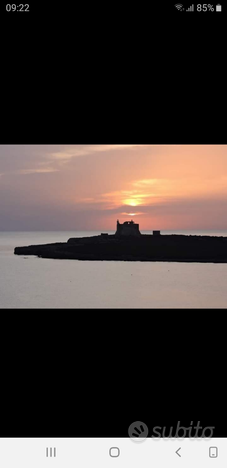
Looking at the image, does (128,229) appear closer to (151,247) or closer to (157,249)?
(151,247)

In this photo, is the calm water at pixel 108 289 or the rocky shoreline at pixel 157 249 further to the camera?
the rocky shoreline at pixel 157 249

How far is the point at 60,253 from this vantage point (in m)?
24.2

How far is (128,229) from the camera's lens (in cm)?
2073

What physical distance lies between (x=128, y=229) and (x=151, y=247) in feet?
4.86

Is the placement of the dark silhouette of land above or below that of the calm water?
above

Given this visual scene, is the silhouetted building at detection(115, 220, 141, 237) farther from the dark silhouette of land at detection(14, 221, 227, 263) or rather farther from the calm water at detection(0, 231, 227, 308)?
the calm water at detection(0, 231, 227, 308)

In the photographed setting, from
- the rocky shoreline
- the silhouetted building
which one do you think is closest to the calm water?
the rocky shoreline

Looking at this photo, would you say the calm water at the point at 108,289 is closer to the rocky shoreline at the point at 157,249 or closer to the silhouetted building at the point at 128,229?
the rocky shoreline at the point at 157,249

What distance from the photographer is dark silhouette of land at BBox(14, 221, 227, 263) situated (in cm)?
2073

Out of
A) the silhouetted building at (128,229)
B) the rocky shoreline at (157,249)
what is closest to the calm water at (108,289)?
the rocky shoreline at (157,249)

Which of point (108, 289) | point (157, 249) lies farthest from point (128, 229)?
point (108, 289)

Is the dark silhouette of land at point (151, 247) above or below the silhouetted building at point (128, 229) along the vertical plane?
below

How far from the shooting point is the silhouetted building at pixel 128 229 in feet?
67.8
